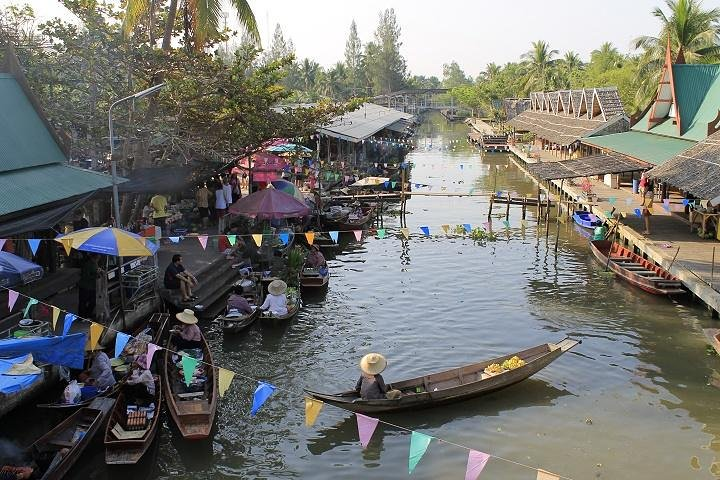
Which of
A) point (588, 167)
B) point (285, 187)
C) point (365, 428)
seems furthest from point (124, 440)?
point (588, 167)

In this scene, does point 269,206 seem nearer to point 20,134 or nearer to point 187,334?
point 20,134

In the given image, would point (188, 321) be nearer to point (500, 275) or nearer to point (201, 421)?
point (201, 421)

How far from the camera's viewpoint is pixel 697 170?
2175 centimetres

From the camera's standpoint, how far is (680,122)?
30.3 m

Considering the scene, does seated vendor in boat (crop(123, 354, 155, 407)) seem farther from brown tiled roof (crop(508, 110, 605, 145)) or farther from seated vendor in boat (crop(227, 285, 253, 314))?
brown tiled roof (crop(508, 110, 605, 145))

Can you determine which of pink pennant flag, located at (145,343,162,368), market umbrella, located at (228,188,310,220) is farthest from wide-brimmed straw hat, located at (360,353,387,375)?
market umbrella, located at (228,188,310,220)

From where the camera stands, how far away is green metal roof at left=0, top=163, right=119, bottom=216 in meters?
14.8

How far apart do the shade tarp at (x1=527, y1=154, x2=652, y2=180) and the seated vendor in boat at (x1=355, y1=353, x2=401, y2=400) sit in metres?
17.5

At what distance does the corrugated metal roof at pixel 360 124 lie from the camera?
37.8 m

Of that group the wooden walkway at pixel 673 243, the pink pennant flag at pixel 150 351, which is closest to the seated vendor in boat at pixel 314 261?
the pink pennant flag at pixel 150 351

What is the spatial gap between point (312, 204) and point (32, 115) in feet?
45.1

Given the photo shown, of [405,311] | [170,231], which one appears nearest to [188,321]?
[405,311]

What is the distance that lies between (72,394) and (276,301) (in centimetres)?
670

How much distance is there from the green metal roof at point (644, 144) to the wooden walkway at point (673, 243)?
2345 mm
